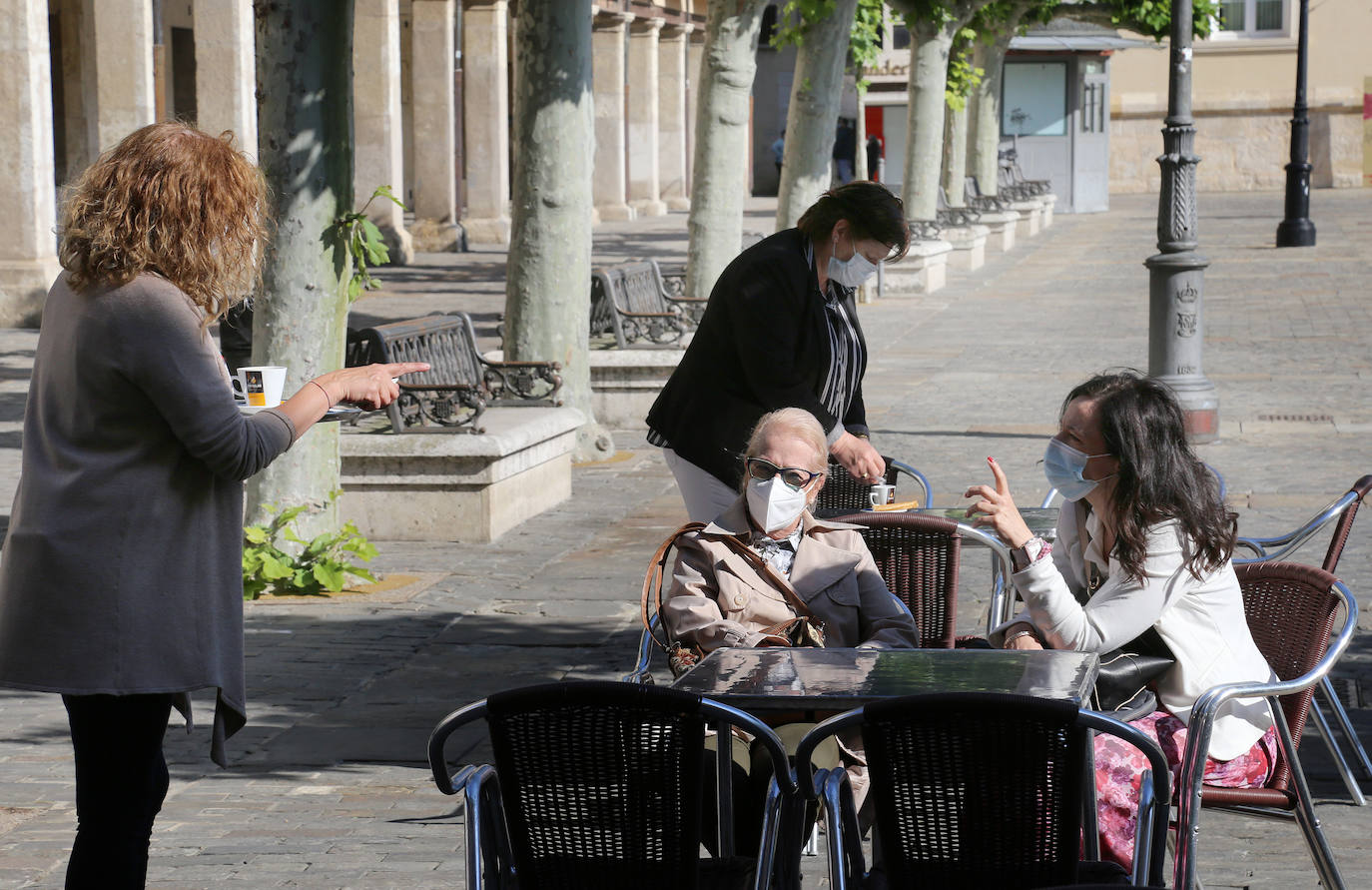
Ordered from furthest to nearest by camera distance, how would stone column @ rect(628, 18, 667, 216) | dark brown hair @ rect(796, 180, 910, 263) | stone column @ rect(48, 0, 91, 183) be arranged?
1. stone column @ rect(628, 18, 667, 216)
2. stone column @ rect(48, 0, 91, 183)
3. dark brown hair @ rect(796, 180, 910, 263)

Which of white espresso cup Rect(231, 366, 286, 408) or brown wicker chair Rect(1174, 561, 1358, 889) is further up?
white espresso cup Rect(231, 366, 286, 408)

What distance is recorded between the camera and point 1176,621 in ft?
13.8

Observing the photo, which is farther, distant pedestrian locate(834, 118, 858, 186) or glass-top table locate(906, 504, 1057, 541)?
distant pedestrian locate(834, 118, 858, 186)

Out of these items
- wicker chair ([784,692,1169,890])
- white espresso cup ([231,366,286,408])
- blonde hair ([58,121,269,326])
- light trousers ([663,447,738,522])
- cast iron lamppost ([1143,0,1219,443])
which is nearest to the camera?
wicker chair ([784,692,1169,890])

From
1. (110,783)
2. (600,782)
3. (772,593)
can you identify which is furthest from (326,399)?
(772,593)

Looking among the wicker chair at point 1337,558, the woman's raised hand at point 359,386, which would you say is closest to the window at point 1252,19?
the wicker chair at point 1337,558

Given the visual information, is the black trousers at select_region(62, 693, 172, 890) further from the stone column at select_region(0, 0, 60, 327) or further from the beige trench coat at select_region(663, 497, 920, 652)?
the stone column at select_region(0, 0, 60, 327)

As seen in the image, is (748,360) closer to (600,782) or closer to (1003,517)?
(1003,517)

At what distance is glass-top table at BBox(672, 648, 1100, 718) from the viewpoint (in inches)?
142

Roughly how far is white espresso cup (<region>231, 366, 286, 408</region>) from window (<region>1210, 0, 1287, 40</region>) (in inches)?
2270

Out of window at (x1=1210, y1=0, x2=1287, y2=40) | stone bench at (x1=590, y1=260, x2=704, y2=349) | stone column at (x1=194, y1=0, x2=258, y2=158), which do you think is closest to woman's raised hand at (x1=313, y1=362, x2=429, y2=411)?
stone bench at (x1=590, y1=260, x2=704, y2=349)

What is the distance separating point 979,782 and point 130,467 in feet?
5.33

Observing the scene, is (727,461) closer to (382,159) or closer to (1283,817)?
(1283,817)

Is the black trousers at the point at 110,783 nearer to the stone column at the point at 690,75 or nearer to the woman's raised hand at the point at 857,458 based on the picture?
the woman's raised hand at the point at 857,458
